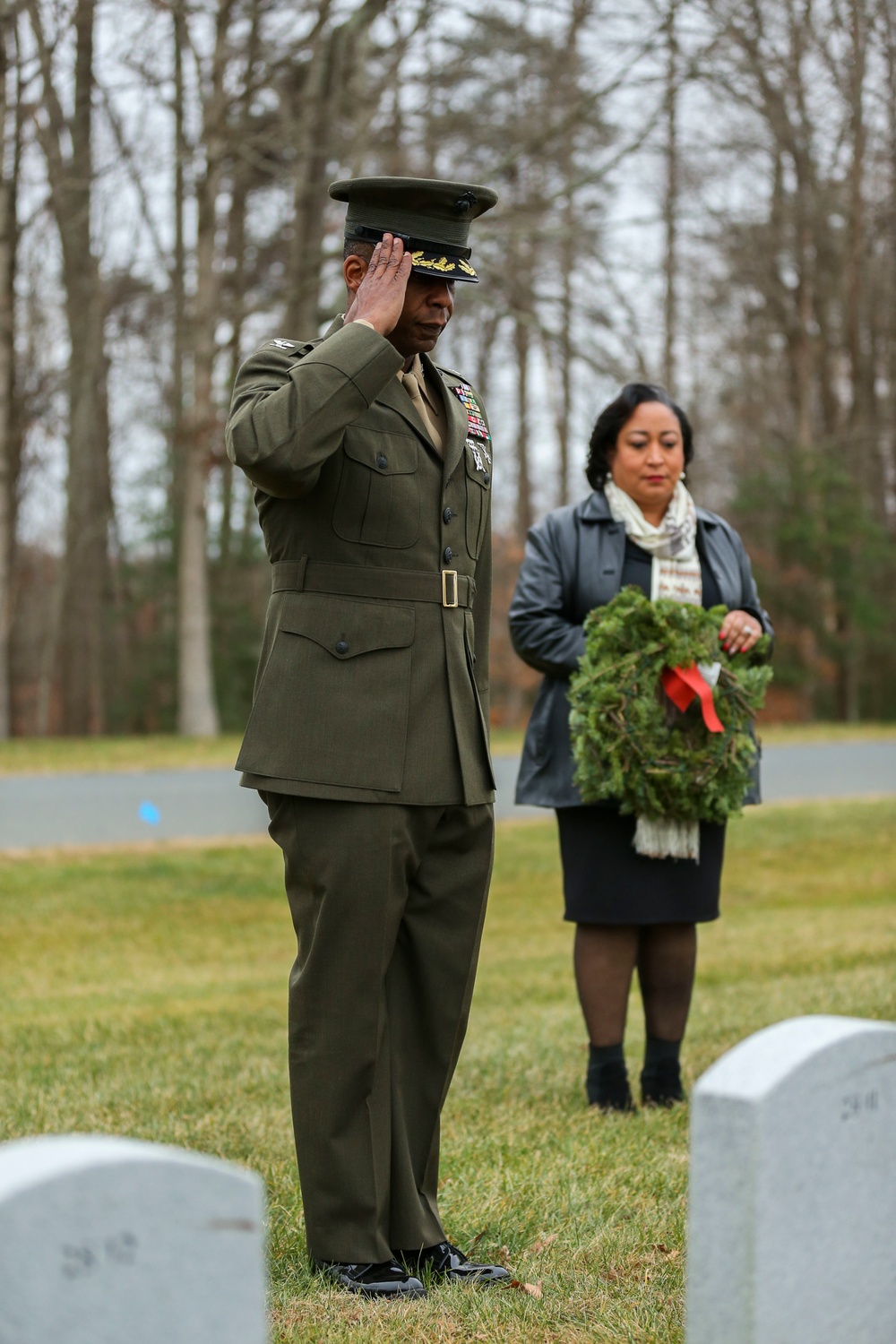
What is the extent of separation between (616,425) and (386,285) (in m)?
2.11

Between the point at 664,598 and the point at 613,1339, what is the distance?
100 inches

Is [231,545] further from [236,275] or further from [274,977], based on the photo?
[274,977]

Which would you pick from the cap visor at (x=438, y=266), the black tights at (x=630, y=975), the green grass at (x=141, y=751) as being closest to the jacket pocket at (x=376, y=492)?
the cap visor at (x=438, y=266)

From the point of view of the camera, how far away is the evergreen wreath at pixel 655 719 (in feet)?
16.0

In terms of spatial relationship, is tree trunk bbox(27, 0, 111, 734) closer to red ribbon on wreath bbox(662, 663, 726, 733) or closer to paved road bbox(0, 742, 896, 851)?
paved road bbox(0, 742, 896, 851)

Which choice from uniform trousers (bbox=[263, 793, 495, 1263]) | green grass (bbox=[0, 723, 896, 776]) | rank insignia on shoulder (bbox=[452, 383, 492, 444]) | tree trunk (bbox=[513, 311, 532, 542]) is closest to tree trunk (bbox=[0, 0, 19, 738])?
green grass (bbox=[0, 723, 896, 776])

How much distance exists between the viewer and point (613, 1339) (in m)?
3.10

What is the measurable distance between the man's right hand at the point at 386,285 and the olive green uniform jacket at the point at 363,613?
0.24 feet

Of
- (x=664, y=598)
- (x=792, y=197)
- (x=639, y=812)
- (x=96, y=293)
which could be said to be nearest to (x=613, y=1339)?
(x=639, y=812)

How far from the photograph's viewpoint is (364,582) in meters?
3.39

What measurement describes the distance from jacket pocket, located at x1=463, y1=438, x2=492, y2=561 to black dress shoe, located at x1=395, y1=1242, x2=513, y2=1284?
1.56 m

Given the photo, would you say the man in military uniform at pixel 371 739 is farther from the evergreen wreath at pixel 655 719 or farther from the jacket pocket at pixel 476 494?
the evergreen wreath at pixel 655 719

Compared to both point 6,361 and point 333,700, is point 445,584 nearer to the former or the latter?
point 333,700

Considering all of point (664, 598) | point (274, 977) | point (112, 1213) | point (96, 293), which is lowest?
point (274, 977)
